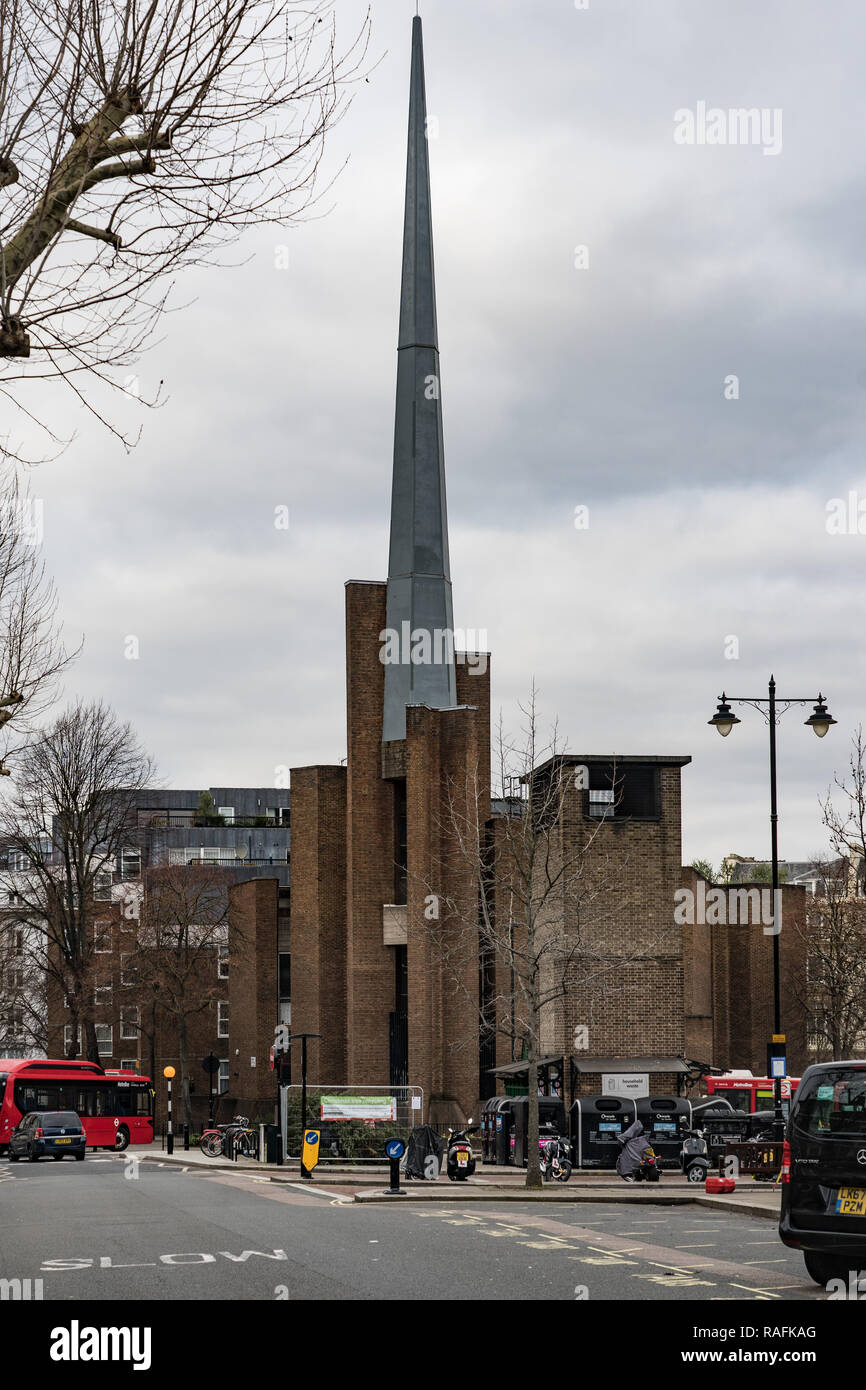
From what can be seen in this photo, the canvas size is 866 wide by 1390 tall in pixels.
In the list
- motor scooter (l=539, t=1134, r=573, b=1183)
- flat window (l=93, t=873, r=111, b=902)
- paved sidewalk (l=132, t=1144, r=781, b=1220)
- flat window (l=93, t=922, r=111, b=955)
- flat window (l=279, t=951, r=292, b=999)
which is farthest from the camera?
flat window (l=279, t=951, r=292, b=999)

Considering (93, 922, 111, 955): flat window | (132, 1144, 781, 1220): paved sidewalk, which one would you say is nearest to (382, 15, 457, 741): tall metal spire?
(93, 922, 111, 955): flat window

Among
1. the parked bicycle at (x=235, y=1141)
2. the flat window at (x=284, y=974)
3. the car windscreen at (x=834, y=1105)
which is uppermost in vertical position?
the car windscreen at (x=834, y=1105)

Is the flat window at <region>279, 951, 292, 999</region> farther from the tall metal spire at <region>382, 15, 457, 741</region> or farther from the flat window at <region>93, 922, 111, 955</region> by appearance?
the tall metal spire at <region>382, 15, 457, 741</region>

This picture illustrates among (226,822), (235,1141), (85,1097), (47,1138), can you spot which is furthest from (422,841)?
(226,822)

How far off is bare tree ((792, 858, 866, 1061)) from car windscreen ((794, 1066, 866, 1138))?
26.6 m

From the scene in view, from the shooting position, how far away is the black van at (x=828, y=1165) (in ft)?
37.9

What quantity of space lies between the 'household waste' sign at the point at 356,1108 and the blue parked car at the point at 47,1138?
12.3 m

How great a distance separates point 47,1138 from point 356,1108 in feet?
44.0

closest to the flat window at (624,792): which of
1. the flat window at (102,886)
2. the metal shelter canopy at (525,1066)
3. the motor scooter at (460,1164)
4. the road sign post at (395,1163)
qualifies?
the metal shelter canopy at (525,1066)

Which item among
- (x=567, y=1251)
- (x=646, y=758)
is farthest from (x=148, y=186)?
(x=646, y=758)

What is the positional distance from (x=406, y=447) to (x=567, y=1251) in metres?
40.6

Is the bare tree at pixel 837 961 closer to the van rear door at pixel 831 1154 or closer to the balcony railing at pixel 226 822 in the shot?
the van rear door at pixel 831 1154

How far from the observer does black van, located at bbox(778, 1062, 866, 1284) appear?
37.9ft

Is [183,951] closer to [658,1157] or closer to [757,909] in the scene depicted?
[757,909]
